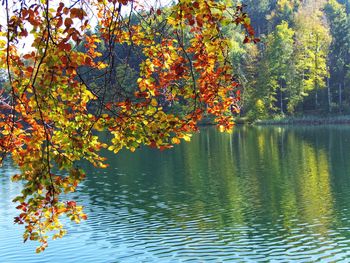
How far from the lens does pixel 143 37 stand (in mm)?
5195

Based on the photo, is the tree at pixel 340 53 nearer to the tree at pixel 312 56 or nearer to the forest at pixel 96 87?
the tree at pixel 312 56

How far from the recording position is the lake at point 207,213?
16.0 meters

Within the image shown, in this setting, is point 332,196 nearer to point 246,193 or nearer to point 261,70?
point 246,193

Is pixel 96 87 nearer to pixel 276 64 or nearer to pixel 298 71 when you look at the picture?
pixel 276 64

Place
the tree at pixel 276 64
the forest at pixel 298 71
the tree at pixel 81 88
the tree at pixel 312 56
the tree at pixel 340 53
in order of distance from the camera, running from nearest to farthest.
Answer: the tree at pixel 81 88
the forest at pixel 298 71
the tree at pixel 276 64
the tree at pixel 340 53
the tree at pixel 312 56

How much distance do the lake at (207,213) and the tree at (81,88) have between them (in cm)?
1092

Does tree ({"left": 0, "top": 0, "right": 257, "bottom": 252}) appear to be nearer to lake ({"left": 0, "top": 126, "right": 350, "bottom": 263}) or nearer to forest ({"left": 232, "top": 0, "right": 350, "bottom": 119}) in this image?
lake ({"left": 0, "top": 126, "right": 350, "bottom": 263})

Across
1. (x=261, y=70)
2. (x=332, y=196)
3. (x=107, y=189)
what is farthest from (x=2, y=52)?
(x=261, y=70)

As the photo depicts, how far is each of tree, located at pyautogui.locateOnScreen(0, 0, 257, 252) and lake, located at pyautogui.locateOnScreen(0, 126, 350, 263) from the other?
35.8ft

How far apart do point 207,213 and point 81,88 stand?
17.2 metres

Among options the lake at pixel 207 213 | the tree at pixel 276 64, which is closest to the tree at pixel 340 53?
the tree at pixel 276 64

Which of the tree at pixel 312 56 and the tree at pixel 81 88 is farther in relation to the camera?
the tree at pixel 312 56

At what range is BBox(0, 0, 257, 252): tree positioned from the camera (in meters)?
3.84

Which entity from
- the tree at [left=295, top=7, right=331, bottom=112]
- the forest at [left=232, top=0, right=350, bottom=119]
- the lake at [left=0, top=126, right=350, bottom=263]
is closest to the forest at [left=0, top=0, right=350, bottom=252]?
the lake at [left=0, top=126, right=350, bottom=263]
